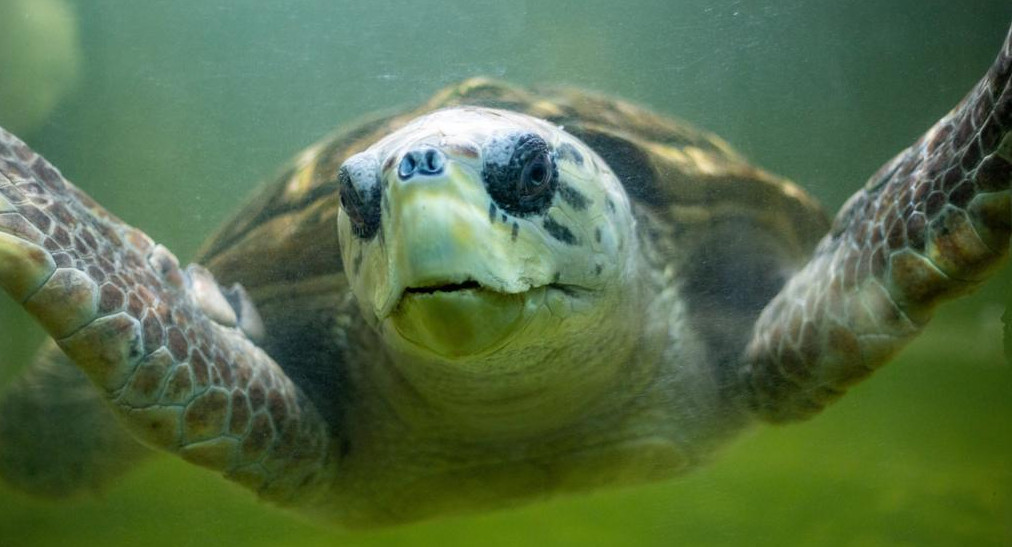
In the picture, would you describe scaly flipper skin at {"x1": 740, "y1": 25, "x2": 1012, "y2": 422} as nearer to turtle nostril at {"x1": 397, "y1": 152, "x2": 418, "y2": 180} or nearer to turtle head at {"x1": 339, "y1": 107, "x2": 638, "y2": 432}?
turtle head at {"x1": 339, "y1": 107, "x2": 638, "y2": 432}

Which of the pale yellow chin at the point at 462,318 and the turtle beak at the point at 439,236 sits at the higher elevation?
the turtle beak at the point at 439,236

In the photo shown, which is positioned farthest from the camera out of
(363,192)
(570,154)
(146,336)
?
(570,154)

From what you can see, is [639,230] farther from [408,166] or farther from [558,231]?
[408,166]

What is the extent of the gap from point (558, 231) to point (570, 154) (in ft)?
0.93

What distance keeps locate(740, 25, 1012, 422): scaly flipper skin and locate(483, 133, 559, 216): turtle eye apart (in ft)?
2.60

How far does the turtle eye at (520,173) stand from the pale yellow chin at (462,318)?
0.57 feet

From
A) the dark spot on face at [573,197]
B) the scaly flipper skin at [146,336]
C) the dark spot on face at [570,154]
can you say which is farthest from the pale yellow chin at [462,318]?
the scaly flipper skin at [146,336]

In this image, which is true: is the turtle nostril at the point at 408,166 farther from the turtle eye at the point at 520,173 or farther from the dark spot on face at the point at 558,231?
the dark spot on face at the point at 558,231

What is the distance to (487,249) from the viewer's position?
1.21 m

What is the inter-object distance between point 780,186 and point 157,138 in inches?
127

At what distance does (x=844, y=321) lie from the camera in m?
1.75

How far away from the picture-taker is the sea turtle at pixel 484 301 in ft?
4.30

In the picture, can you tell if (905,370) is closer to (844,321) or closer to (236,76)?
(844,321)

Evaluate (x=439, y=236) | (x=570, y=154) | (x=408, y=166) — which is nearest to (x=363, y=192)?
(x=408, y=166)
